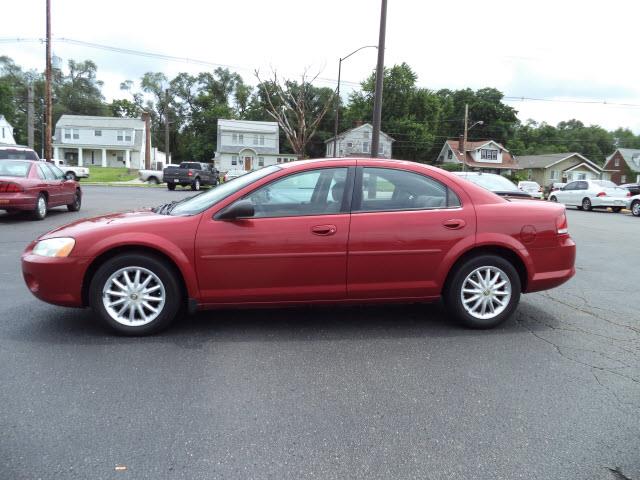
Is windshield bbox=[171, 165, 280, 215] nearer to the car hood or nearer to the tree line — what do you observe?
the car hood

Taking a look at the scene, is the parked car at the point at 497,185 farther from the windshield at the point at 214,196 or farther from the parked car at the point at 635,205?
the parked car at the point at 635,205

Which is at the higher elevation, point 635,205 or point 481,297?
point 635,205

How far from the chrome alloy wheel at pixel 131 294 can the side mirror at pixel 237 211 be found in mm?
767

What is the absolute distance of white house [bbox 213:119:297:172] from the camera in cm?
6009

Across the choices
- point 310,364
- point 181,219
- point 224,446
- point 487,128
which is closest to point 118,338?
point 181,219

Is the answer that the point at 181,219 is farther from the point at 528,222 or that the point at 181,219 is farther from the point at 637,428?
the point at 637,428

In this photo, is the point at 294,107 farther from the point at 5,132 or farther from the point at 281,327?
the point at 281,327

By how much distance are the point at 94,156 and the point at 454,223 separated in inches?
2714

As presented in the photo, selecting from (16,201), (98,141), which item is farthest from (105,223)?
(98,141)

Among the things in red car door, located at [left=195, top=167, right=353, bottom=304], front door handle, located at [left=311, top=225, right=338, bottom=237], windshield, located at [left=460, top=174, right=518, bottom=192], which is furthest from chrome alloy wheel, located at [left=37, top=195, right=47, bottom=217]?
front door handle, located at [left=311, top=225, right=338, bottom=237]

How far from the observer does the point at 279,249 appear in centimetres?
430

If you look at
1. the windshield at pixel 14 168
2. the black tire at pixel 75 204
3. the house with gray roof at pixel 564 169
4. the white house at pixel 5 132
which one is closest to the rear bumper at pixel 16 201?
the windshield at pixel 14 168

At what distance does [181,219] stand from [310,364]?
1.65 metres

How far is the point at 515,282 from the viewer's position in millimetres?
4695
